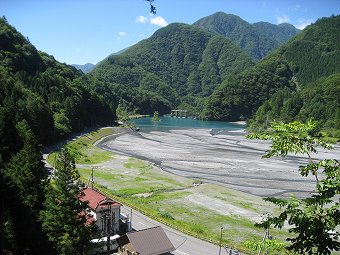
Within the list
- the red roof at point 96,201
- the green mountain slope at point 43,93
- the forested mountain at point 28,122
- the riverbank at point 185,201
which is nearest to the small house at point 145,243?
the red roof at point 96,201

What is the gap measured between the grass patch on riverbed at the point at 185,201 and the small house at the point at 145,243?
305 inches

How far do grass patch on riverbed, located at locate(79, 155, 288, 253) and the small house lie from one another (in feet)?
25.4

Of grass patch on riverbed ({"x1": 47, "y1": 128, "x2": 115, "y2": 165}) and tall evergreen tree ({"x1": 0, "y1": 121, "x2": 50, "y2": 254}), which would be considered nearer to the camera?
tall evergreen tree ({"x1": 0, "y1": 121, "x2": 50, "y2": 254})

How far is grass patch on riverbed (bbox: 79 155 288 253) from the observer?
1832 inches

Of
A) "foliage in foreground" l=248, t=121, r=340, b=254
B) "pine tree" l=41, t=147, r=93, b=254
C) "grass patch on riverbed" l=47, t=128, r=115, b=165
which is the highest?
"foliage in foreground" l=248, t=121, r=340, b=254

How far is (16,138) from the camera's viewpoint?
48438 millimetres

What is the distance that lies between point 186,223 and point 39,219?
2349cm

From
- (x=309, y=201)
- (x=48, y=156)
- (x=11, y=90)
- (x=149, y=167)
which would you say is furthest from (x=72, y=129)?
(x=309, y=201)

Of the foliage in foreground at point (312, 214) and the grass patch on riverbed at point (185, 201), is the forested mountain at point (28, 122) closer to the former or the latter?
the grass patch on riverbed at point (185, 201)

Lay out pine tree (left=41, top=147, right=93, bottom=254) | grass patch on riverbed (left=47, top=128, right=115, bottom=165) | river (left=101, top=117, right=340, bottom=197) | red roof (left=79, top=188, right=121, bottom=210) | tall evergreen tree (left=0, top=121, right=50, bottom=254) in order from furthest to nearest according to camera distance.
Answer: grass patch on riverbed (left=47, top=128, right=115, bottom=165) → river (left=101, top=117, right=340, bottom=197) → red roof (left=79, top=188, right=121, bottom=210) → tall evergreen tree (left=0, top=121, right=50, bottom=254) → pine tree (left=41, top=147, right=93, bottom=254)

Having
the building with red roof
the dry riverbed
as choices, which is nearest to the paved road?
the dry riverbed

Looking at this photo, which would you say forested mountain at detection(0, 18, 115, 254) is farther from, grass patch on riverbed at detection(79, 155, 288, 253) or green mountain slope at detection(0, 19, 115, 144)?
grass patch on riverbed at detection(79, 155, 288, 253)

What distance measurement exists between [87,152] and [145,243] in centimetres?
7163

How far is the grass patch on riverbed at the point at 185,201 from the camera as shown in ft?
153
